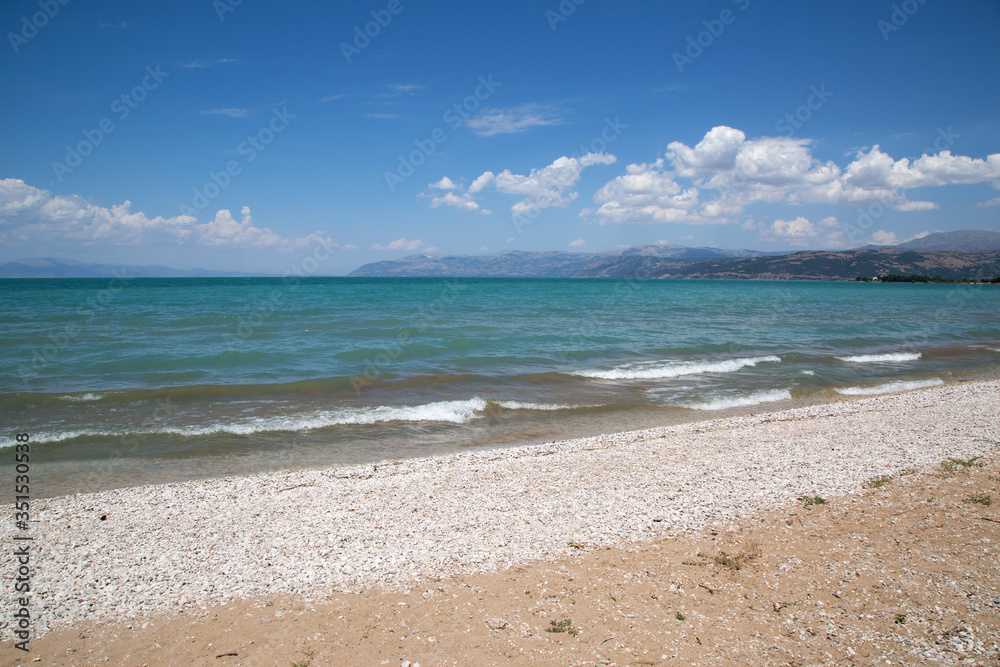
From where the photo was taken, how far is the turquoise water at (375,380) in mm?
11375

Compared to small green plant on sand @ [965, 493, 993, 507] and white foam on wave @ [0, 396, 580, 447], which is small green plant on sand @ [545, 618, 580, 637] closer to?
small green plant on sand @ [965, 493, 993, 507]

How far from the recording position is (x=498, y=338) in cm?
2503

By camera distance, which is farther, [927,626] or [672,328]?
[672,328]

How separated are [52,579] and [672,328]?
99.7 ft

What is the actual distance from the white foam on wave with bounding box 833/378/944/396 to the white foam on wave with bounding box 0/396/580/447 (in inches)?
412

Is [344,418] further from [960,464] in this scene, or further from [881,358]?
[881,358]

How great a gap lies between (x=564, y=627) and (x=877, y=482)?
259 inches

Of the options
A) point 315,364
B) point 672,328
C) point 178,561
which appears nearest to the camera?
point 178,561

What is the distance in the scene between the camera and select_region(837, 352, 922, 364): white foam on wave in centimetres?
2177

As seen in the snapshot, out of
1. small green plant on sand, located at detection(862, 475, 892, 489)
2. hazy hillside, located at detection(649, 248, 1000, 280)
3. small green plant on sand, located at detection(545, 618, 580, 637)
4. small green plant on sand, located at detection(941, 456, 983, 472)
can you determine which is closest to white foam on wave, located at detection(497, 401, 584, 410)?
small green plant on sand, located at detection(862, 475, 892, 489)

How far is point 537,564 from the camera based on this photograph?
592 centimetres

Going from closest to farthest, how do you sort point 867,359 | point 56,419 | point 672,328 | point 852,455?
1. point 852,455
2. point 56,419
3. point 867,359
4. point 672,328

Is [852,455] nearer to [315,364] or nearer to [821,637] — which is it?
[821,637]

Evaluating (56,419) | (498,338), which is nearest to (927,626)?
(56,419)
